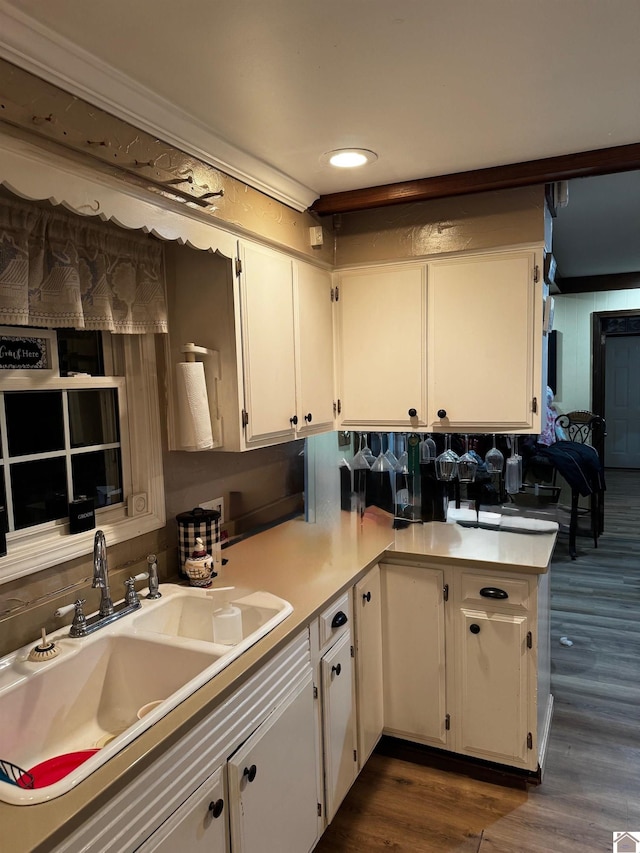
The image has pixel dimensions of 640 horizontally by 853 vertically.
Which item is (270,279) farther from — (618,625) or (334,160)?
(618,625)

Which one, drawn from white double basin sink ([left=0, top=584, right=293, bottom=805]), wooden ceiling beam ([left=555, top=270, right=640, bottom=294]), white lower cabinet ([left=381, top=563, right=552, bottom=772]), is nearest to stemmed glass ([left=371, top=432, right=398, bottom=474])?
white lower cabinet ([left=381, top=563, right=552, bottom=772])

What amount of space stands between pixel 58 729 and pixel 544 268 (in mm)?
2421

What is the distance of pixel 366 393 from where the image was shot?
279 centimetres

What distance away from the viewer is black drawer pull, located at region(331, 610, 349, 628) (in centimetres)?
204

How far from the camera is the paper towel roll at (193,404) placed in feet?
6.54

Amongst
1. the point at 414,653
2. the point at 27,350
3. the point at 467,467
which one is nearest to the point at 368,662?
the point at 414,653

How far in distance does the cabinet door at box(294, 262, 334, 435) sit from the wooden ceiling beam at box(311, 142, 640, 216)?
1.08ft

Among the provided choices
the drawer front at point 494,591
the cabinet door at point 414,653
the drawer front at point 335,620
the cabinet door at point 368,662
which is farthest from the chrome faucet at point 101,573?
the drawer front at point 494,591

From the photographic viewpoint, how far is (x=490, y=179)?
2318 mm

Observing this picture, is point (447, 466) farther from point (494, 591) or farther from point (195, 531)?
point (195, 531)

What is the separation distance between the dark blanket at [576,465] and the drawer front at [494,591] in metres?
3.14

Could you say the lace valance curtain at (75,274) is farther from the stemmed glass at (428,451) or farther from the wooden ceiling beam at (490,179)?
the stemmed glass at (428,451)

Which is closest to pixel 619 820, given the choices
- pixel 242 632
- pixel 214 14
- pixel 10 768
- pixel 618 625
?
pixel 242 632

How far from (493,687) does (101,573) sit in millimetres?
1587
